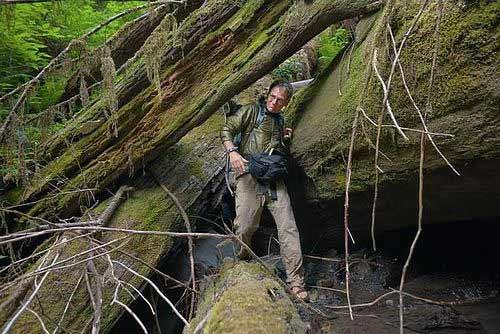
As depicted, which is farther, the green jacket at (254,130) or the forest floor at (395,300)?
the green jacket at (254,130)

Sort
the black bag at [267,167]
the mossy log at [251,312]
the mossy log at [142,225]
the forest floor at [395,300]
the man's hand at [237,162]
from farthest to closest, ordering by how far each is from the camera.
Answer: the man's hand at [237,162], the black bag at [267,167], the mossy log at [142,225], the forest floor at [395,300], the mossy log at [251,312]

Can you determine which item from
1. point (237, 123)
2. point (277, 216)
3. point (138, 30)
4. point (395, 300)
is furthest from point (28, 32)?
point (395, 300)

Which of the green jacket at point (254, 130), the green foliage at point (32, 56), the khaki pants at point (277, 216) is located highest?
the green foliage at point (32, 56)

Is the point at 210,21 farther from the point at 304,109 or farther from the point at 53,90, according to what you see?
the point at 53,90

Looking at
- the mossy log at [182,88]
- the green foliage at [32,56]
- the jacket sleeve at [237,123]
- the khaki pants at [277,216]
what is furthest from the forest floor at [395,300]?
the green foliage at [32,56]

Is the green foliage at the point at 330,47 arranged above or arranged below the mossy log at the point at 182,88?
below

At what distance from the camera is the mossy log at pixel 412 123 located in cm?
333

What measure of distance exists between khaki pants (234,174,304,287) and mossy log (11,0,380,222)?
1058 mm

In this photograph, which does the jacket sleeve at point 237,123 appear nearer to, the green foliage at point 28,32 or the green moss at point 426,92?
the green moss at point 426,92

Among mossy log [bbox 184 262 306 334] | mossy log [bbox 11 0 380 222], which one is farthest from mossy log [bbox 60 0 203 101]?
mossy log [bbox 184 262 306 334]

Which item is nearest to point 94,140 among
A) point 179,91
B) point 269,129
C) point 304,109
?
point 179,91

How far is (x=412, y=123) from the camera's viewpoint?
3.77 m

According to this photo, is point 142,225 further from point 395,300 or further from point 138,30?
point 395,300

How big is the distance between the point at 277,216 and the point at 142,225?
67.3 inches
